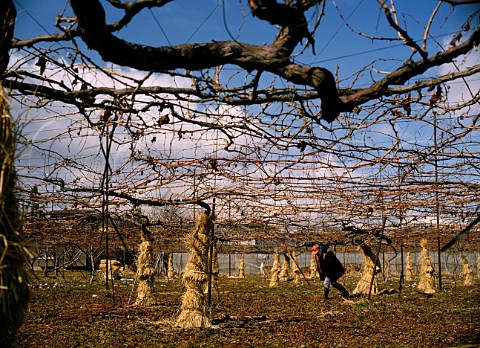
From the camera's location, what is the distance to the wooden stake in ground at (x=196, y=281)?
7707 millimetres

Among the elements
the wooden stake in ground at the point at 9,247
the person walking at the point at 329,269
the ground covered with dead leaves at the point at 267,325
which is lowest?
the ground covered with dead leaves at the point at 267,325

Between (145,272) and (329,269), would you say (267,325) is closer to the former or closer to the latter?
(145,272)

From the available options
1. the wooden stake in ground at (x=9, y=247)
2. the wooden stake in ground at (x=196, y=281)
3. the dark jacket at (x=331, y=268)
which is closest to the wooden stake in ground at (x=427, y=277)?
the dark jacket at (x=331, y=268)

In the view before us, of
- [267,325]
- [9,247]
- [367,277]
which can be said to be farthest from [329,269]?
[9,247]

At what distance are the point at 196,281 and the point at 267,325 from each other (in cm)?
166

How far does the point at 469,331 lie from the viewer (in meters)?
7.64

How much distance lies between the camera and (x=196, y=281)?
7.72 meters

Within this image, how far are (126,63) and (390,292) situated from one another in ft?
46.2

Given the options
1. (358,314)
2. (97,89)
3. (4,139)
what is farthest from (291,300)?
(4,139)

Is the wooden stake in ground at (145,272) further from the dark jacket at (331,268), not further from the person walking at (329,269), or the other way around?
the dark jacket at (331,268)

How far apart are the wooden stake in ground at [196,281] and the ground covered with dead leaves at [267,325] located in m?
0.21

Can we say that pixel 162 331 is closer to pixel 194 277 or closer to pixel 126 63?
pixel 194 277

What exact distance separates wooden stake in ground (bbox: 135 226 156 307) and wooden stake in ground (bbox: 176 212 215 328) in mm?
3388

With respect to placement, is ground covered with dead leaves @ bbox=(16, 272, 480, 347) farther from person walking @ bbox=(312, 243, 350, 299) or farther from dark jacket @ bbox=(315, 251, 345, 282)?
dark jacket @ bbox=(315, 251, 345, 282)
